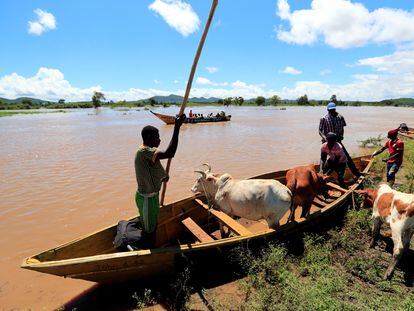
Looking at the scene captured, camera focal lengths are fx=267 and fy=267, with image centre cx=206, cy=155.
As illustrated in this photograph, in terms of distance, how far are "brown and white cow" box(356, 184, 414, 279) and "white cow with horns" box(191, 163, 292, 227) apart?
1.51m

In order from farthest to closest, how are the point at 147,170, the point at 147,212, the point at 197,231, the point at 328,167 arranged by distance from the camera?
1. the point at 328,167
2. the point at 197,231
3. the point at 147,212
4. the point at 147,170

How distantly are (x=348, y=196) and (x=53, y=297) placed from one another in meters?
5.92

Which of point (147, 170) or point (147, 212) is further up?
point (147, 170)

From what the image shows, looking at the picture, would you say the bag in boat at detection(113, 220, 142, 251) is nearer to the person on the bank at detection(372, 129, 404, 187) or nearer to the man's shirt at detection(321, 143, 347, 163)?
the man's shirt at detection(321, 143, 347, 163)

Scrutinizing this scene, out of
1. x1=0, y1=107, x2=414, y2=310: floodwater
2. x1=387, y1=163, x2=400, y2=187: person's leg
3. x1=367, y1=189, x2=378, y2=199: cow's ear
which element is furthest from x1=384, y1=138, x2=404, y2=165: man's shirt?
x1=0, y1=107, x2=414, y2=310: floodwater


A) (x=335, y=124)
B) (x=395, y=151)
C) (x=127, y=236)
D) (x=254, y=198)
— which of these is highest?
(x=335, y=124)

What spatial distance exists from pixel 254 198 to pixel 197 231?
112 cm

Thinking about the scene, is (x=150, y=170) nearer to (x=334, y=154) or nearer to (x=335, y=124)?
(x=334, y=154)

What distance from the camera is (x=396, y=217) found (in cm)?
412

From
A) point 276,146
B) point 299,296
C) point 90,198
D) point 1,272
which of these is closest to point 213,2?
point 299,296

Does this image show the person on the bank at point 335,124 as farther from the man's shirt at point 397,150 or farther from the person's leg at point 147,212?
the person's leg at point 147,212

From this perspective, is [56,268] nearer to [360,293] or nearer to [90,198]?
[360,293]

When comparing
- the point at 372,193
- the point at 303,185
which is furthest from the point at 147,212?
the point at 372,193

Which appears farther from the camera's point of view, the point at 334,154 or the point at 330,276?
the point at 334,154
